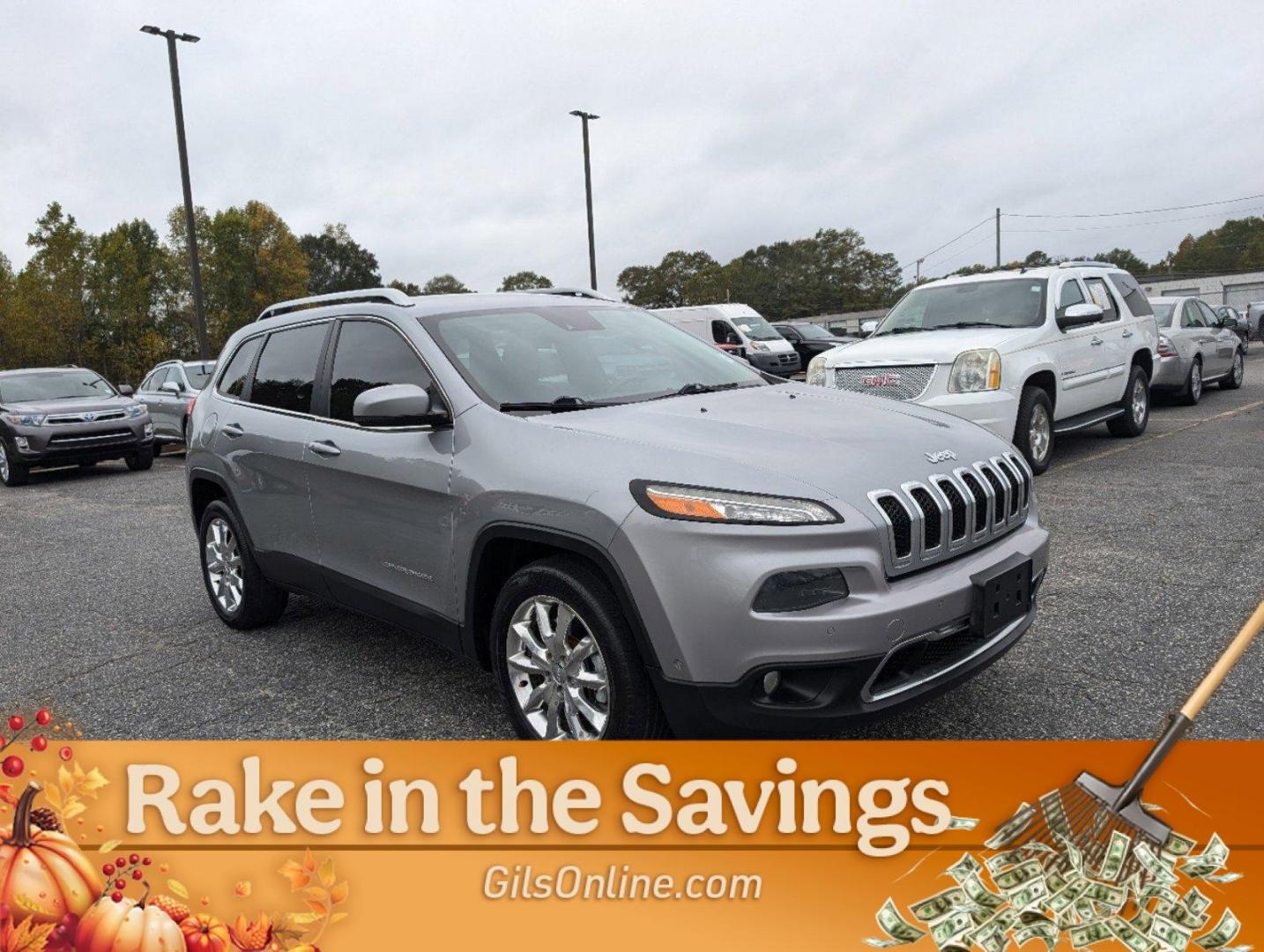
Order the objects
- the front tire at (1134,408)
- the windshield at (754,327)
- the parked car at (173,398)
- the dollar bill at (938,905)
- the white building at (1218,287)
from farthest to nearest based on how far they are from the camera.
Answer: the white building at (1218,287)
the windshield at (754,327)
the parked car at (173,398)
the front tire at (1134,408)
the dollar bill at (938,905)

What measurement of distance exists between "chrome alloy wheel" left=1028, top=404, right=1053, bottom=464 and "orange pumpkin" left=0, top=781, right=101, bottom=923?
25.5 ft

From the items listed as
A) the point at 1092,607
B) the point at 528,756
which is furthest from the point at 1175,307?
the point at 528,756

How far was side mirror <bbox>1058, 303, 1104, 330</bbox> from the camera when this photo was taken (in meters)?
8.83

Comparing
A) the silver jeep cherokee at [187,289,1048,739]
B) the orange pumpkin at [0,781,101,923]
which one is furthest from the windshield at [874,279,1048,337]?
A: the orange pumpkin at [0,781,101,923]

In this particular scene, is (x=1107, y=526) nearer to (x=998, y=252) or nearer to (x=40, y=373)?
(x=40, y=373)

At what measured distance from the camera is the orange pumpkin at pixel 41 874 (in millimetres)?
2297

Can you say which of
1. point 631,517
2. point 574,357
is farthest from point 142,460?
point 631,517

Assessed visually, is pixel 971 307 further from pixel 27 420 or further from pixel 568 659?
pixel 27 420

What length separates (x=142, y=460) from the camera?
14.2 meters

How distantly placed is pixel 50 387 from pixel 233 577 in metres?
11.1

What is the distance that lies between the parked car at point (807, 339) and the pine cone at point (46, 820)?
2589cm

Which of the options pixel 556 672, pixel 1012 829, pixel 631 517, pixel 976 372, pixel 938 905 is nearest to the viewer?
pixel 938 905

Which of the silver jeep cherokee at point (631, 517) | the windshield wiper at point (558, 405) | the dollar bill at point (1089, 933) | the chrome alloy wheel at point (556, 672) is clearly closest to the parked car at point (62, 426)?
the silver jeep cherokee at point (631, 517)

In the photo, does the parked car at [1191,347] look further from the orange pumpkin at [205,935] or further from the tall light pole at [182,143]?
the tall light pole at [182,143]
